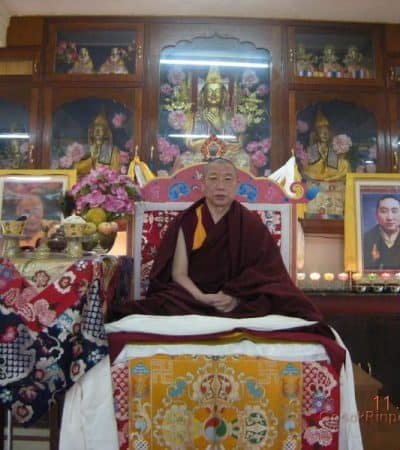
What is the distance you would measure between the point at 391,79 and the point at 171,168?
1.95 m

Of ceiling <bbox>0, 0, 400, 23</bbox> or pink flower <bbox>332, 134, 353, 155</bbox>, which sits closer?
ceiling <bbox>0, 0, 400, 23</bbox>

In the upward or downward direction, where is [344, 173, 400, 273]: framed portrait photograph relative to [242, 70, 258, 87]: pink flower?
downward

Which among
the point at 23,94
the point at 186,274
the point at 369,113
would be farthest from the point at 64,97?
the point at 369,113

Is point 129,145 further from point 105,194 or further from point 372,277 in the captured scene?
point 372,277

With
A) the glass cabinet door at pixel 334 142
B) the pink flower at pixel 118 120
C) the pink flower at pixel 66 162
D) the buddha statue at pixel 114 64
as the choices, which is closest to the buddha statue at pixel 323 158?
the glass cabinet door at pixel 334 142

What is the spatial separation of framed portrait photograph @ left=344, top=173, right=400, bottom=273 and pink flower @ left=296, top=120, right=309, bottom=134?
1.72 ft

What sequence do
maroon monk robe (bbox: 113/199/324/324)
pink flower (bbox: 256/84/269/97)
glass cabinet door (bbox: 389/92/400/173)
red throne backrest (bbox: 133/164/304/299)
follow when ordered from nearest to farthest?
maroon monk robe (bbox: 113/199/324/324)
red throne backrest (bbox: 133/164/304/299)
glass cabinet door (bbox: 389/92/400/173)
pink flower (bbox: 256/84/269/97)

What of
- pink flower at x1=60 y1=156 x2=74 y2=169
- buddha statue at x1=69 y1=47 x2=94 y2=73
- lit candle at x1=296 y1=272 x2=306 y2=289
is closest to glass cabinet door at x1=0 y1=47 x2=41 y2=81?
buddha statue at x1=69 y1=47 x2=94 y2=73

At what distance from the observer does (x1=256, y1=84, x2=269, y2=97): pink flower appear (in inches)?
135

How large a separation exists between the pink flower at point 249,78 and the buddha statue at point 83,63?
1.27 metres

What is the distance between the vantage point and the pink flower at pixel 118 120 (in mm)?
3416

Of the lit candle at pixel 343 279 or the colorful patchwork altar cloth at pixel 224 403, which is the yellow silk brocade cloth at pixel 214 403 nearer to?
the colorful patchwork altar cloth at pixel 224 403

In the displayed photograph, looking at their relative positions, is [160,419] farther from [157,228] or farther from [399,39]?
[399,39]

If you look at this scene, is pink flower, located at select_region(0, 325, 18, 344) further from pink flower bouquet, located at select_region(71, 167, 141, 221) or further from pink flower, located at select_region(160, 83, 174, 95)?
pink flower, located at select_region(160, 83, 174, 95)
